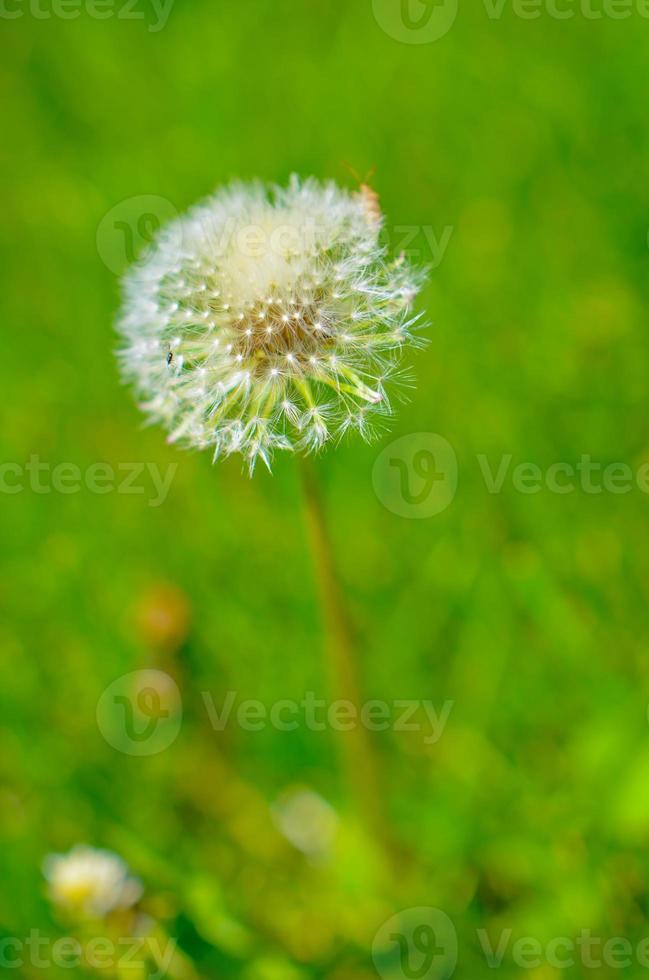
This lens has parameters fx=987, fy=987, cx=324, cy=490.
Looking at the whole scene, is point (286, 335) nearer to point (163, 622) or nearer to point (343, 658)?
point (343, 658)

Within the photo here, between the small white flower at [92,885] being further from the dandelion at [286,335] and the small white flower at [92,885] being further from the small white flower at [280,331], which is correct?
the small white flower at [280,331]

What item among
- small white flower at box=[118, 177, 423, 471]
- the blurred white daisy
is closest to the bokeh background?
the blurred white daisy

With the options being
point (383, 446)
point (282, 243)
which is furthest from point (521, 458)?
point (282, 243)

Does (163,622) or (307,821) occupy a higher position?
(163,622)

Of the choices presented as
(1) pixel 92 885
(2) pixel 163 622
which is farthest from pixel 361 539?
(1) pixel 92 885

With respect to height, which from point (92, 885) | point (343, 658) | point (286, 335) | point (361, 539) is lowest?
point (92, 885)

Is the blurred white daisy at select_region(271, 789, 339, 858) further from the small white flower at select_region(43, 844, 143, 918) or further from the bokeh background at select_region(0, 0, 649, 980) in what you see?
the small white flower at select_region(43, 844, 143, 918)

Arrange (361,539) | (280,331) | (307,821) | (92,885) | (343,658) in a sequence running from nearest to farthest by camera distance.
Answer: (280,331) → (343,658) → (92,885) → (307,821) → (361,539)
